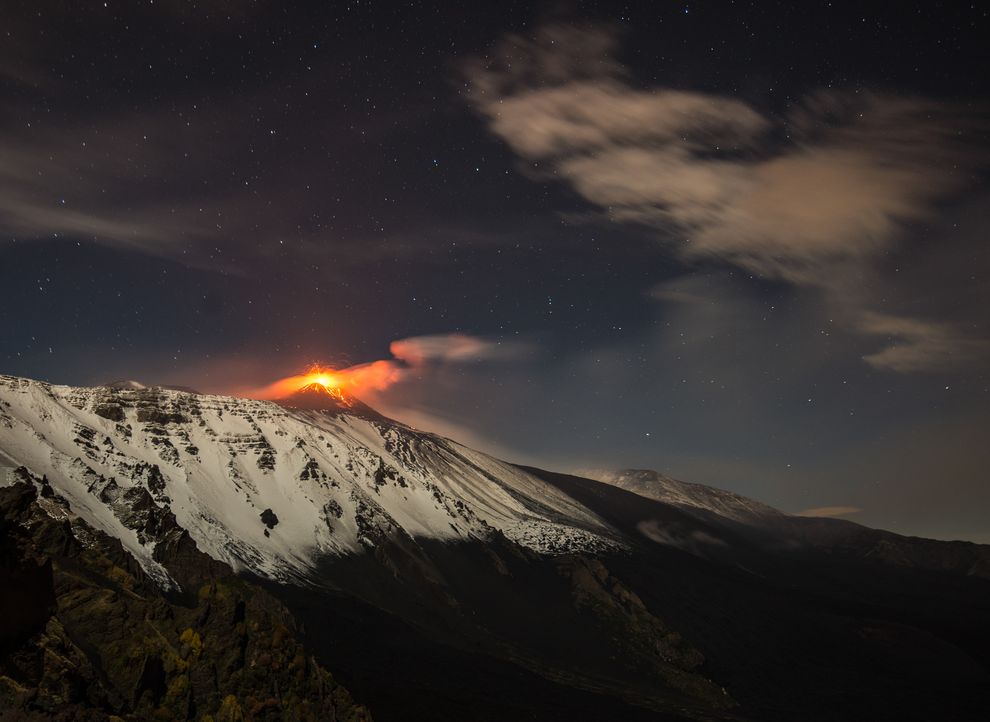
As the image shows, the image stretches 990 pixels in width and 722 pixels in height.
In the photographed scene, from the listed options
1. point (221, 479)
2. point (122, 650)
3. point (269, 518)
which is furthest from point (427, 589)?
point (122, 650)

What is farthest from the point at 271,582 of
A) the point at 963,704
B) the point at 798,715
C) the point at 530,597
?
the point at 963,704

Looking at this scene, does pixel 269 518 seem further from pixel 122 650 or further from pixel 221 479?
pixel 122 650

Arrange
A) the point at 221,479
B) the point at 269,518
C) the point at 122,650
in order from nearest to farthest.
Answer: the point at 122,650 < the point at 269,518 < the point at 221,479

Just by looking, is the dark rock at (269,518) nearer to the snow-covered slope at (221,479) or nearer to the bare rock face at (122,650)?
the snow-covered slope at (221,479)

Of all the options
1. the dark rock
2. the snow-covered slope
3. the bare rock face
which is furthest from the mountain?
the bare rock face

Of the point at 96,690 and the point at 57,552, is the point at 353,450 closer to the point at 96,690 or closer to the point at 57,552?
the point at 57,552

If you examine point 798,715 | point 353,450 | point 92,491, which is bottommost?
point 798,715
